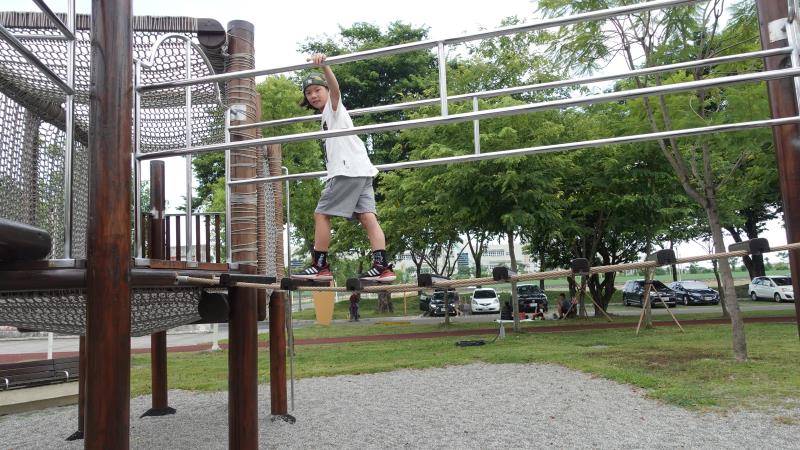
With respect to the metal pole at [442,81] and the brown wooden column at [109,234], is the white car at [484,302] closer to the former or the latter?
the metal pole at [442,81]

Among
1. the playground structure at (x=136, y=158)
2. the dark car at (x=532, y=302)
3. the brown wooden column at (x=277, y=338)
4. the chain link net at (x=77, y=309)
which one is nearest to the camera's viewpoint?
the playground structure at (x=136, y=158)

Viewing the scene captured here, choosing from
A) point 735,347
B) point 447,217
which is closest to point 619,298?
point 447,217

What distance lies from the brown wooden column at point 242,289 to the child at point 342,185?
774 millimetres

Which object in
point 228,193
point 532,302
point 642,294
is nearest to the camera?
point 228,193

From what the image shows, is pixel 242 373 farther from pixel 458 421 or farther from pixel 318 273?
pixel 458 421

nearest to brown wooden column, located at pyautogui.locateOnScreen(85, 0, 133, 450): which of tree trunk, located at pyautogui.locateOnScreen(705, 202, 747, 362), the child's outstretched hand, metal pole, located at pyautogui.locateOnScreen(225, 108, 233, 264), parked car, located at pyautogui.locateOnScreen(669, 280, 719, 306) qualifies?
the child's outstretched hand

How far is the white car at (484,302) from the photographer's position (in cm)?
2762

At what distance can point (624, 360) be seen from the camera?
1053 centimetres

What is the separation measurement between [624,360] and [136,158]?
9371 millimetres

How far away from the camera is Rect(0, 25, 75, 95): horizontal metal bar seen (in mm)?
2443

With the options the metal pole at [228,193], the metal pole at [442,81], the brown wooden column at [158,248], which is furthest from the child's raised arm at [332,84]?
the brown wooden column at [158,248]

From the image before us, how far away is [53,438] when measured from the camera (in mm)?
6598

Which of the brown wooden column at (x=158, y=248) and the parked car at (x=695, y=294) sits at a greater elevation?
the brown wooden column at (x=158, y=248)

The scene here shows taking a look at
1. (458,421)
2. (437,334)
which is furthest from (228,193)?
(437,334)
